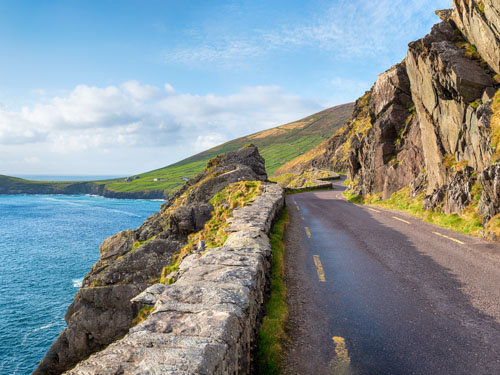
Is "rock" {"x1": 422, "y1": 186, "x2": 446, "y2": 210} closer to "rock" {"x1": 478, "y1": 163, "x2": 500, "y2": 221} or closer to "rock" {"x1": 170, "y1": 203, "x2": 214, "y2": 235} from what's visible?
"rock" {"x1": 478, "y1": 163, "x2": 500, "y2": 221}

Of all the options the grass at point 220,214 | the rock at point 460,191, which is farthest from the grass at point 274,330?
the rock at point 460,191

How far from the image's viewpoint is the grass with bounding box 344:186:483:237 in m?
15.0

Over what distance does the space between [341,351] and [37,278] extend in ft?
150

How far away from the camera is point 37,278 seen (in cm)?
3959

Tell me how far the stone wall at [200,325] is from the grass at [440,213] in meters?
12.9

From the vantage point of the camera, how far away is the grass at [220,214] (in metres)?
13.4

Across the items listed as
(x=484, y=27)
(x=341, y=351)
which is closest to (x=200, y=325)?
(x=341, y=351)

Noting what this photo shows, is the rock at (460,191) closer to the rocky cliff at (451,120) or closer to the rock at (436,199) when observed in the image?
the rocky cliff at (451,120)

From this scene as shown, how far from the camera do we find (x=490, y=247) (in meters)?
11.9

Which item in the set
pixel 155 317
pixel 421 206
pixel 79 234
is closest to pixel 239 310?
pixel 155 317

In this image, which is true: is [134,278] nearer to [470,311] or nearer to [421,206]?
[470,311]

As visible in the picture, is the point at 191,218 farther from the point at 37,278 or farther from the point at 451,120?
the point at 37,278

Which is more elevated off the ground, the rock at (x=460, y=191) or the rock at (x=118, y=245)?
the rock at (x=460, y=191)

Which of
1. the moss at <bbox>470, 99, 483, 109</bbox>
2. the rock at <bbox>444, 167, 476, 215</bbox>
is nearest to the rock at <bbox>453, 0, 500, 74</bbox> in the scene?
the moss at <bbox>470, 99, 483, 109</bbox>
